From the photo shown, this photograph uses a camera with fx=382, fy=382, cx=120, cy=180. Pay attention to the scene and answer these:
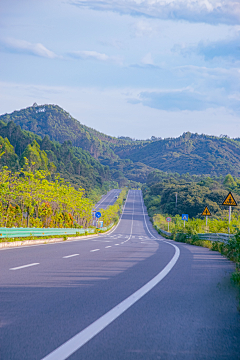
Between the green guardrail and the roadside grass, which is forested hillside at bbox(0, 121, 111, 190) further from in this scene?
the green guardrail

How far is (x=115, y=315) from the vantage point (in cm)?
528

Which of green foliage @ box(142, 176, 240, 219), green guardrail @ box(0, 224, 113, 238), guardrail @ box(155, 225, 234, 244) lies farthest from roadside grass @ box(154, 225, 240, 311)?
green foliage @ box(142, 176, 240, 219)

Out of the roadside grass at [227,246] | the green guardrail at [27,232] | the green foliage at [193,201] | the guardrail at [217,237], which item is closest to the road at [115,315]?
the roadside grass at [227,246]

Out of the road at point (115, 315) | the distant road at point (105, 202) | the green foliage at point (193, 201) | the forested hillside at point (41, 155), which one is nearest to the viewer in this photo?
the road at point (115, 315)

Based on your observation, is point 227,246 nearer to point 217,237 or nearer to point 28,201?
point 217,237

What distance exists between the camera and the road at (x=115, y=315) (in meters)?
4.03

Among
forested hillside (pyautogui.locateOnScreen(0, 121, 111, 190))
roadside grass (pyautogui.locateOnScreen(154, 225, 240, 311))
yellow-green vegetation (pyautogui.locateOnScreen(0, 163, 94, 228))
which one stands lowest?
roadside grass (pyautogui.locateOnScreen(154, 225, 240, 311))

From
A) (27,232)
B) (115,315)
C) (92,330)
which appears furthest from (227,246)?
(92,330)

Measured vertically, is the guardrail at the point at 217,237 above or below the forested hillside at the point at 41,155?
below

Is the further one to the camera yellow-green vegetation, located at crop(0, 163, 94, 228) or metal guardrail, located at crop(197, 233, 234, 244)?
yellow-green vegetation, located at crop(0, 163, 94, 228)

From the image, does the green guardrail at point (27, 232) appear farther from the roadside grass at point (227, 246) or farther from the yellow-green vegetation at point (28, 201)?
the roadside grass at point (227, 246)

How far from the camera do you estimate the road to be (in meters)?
4.03

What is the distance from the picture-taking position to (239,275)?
27.3 ft

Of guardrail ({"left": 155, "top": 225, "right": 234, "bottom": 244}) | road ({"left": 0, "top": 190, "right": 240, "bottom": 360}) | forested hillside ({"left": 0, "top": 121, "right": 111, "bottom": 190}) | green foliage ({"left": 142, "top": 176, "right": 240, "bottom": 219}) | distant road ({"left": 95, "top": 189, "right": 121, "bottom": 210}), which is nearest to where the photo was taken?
road ({"left": 0, "top": 190, "right": 240, "bottom": 360})
